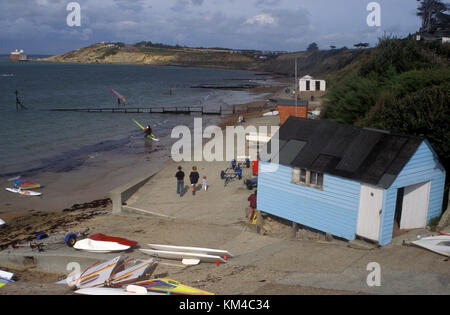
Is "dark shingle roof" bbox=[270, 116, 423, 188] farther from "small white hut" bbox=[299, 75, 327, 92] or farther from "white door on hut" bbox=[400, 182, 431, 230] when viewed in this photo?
"small white hut" bbox=[299, 75, 327, 92]

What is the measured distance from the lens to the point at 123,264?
35.5ft

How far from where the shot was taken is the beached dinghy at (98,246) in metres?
12.0

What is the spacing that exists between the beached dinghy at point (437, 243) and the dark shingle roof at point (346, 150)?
5.76ft

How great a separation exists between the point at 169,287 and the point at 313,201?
5389mm

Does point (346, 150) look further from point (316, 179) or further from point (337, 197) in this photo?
point (337, 197)

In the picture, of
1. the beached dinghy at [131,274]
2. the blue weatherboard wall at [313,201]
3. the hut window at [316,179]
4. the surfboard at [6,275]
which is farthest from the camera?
the hut window at [316,179]

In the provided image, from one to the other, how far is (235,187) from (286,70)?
524 ft

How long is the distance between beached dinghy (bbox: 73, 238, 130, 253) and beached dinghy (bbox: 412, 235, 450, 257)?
8021 mm

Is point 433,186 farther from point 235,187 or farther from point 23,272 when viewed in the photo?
point 23,272

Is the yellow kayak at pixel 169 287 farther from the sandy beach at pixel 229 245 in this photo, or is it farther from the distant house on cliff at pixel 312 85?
the distant house on cliff at pixel 312 85

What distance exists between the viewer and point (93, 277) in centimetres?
988

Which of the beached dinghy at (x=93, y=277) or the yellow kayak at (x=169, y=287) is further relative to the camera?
the beached dinghy at (x=93, y=277)

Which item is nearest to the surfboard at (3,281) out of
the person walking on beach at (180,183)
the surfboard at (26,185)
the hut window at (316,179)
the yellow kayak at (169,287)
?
the yellow kayak at (169,287)

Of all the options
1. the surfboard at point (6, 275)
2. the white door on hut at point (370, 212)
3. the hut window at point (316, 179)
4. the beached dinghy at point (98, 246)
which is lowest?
the surfboard at point (6, 275)
